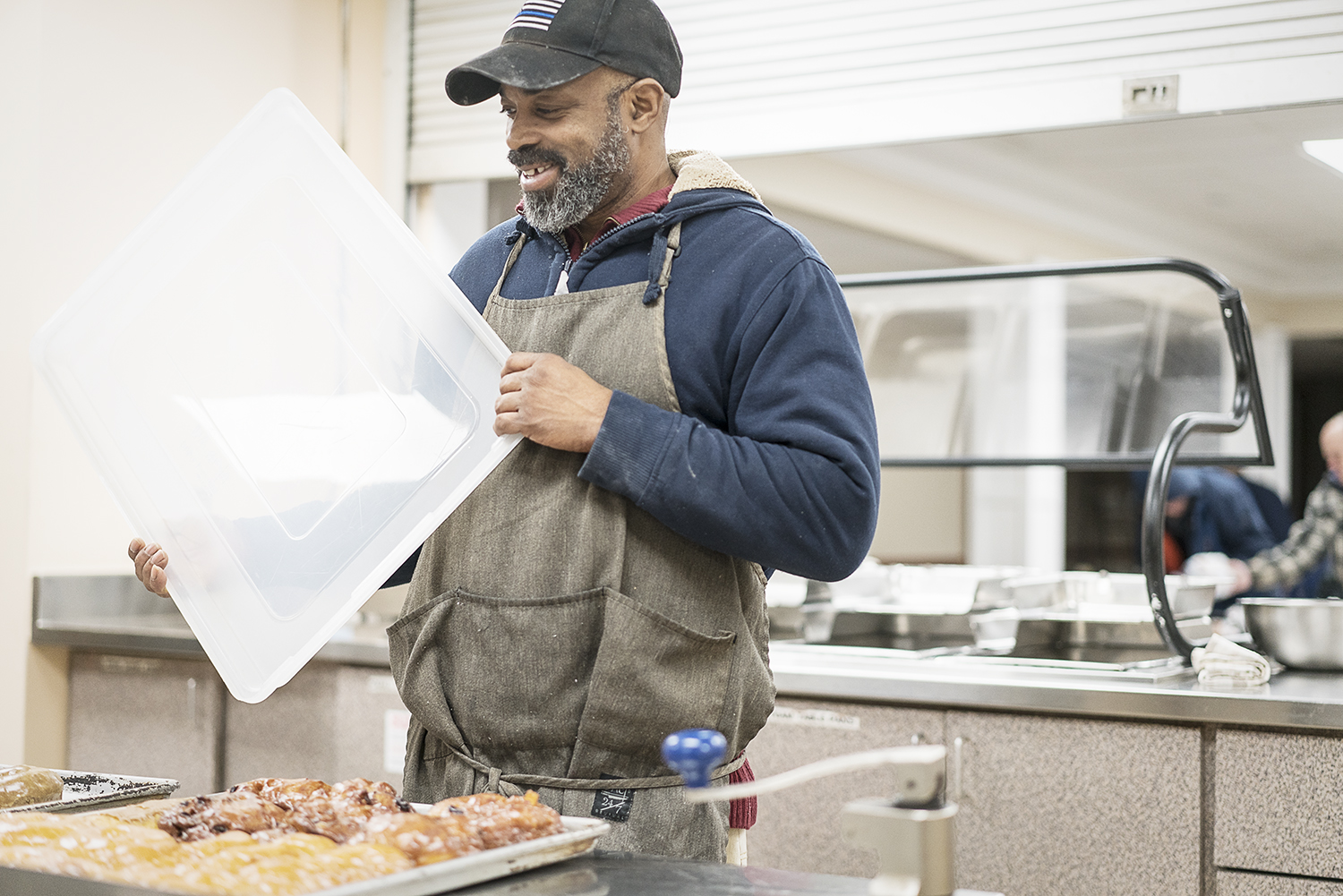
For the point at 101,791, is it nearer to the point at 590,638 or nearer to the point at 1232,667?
the point at 590,638

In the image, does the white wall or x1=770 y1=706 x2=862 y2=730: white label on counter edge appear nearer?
x1=770 y1=706 x2=862 y2=730: white label on counter edge

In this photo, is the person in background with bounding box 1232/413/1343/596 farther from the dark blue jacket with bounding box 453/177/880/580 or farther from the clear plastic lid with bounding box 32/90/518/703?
the clear plastic lid with bounding box 32/90/518/703

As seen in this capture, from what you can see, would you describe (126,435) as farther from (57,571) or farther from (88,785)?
(57,571)

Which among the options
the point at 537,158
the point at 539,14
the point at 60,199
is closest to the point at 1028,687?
the point at 537,158

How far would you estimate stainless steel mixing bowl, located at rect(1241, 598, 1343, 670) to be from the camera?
213 centimetres

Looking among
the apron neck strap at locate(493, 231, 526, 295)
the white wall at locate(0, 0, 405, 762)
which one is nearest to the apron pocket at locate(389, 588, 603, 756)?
the apron neck strap at locate(493, 231, 526, 295)

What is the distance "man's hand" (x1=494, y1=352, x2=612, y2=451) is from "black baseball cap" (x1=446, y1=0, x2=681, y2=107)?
0.31m

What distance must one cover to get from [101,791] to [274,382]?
464 millimetres

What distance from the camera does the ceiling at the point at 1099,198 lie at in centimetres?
525

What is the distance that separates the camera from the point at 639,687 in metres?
1.36

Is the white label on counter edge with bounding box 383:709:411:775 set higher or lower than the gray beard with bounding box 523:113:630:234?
lower

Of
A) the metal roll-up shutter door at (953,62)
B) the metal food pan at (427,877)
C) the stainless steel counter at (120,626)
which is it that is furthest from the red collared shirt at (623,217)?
the metal roll-up shutter door at (953,62)

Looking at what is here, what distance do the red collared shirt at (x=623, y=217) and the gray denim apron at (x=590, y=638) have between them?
3.9 inches

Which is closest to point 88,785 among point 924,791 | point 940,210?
point 924,791
